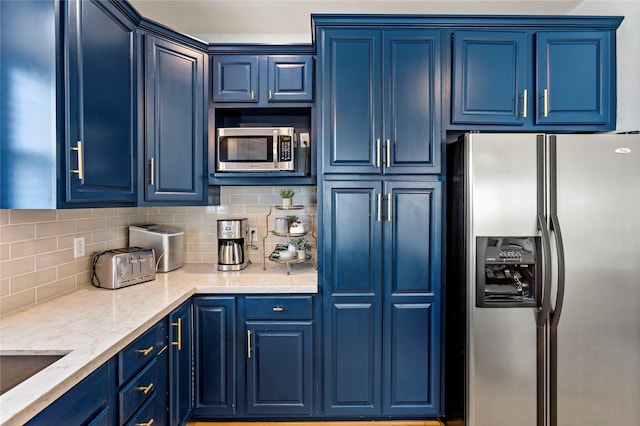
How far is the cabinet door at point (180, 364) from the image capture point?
1.73m

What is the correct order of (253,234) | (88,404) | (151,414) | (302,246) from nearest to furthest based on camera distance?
(88,404), (151,414), (302,246), (253,234)

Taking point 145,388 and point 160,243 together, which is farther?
point 160,243

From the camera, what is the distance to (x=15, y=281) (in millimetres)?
1524

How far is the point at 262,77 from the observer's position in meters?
2.26

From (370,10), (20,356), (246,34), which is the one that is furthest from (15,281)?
(370,10)

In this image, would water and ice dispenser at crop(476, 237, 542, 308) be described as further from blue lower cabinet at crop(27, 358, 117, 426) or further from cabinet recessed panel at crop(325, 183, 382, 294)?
blue lower cabinet at crop(27, 358, 117, 426)

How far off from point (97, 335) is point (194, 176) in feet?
3.81

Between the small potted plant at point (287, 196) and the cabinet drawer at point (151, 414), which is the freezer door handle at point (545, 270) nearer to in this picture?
the small potted plant at point (287, 196)

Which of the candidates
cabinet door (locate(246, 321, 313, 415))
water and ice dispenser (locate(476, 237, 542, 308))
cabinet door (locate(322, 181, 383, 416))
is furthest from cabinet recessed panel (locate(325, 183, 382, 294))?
water and ice dispenser (locate(476, 237, 542, 308))

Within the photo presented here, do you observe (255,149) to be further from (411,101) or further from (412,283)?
(412,283)

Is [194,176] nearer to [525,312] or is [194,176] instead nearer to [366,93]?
[366,93]

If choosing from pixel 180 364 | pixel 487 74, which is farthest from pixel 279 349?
pixel 487 74

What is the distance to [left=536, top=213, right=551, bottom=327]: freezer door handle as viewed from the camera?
1771 mm

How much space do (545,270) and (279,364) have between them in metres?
1.58
